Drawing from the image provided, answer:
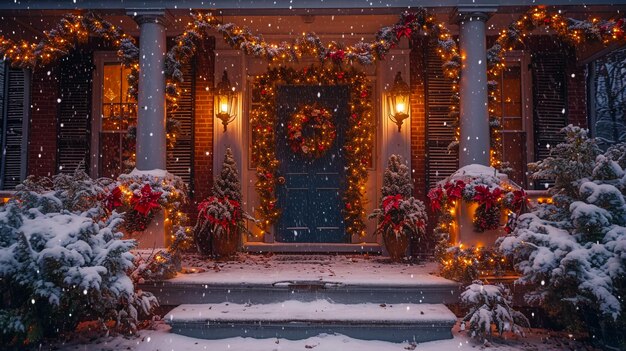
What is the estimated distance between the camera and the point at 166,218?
6.73m

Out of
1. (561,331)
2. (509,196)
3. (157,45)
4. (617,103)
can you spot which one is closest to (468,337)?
(561,331)

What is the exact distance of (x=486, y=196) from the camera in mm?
6207

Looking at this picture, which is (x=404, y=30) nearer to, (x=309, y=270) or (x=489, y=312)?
(x=309, y=270)

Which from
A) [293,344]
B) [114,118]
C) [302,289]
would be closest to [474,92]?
[302,289]

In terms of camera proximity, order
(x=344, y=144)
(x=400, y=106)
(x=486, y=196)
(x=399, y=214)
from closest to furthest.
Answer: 1. (x=486, y=196)
2. (x=399, y=214)
3. (x=400, y=106)
4. (x=344, y=144)

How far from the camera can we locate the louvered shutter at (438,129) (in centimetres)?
866

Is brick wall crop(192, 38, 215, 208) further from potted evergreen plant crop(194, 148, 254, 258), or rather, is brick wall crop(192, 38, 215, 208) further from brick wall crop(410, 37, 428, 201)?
brick wall crop(410, 37, 428, 201)

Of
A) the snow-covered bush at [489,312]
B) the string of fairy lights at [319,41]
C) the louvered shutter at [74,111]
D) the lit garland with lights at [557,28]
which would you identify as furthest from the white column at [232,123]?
the snow-covered bush at [489,312]

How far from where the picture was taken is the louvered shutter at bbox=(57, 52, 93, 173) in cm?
884

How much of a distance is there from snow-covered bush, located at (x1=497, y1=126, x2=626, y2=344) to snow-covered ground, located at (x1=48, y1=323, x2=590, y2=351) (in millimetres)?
425

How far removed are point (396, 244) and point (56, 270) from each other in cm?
468

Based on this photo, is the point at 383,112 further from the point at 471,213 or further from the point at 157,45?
the point at 157,45

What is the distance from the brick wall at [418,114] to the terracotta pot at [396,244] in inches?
49.8

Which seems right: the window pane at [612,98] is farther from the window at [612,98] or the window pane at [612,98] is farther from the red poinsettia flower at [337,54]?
the red poinsettia flower at [337,54]
